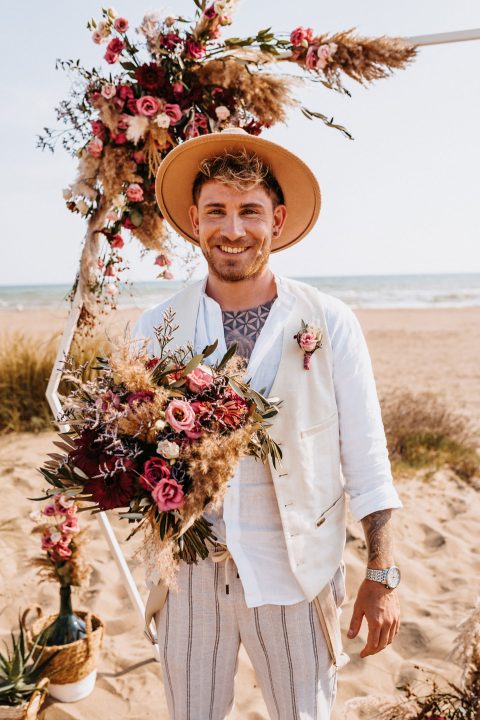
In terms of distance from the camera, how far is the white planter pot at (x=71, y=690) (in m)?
3.43

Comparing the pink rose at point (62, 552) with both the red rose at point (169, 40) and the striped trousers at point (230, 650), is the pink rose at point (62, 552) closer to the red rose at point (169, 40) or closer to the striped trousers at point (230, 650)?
the striped trousers at point (230, 650)

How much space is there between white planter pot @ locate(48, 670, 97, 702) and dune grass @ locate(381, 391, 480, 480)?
4278mm

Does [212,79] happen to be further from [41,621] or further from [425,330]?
[425,330]

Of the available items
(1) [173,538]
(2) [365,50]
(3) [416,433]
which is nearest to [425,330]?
(3) [416,433]

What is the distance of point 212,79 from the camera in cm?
308

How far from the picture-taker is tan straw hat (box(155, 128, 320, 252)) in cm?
244

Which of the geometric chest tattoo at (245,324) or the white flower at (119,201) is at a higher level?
the white flower at (119,201)

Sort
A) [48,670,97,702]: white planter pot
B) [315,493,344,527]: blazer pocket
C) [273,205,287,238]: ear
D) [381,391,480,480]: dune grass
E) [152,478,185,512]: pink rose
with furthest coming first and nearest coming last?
[381,391,480,480]: dune grass
[48,670,97,702]: white planter pot
[273,205,287,238]: ear
[315,493,344,527]: blazer pocket
[152,478,185,512]: pink rose

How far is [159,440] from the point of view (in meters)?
1.73

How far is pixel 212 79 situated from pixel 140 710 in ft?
11.7

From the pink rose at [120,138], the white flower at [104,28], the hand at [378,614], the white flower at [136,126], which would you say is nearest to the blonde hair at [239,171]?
the white flower at [136,126]

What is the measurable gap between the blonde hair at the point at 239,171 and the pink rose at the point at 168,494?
129 cm

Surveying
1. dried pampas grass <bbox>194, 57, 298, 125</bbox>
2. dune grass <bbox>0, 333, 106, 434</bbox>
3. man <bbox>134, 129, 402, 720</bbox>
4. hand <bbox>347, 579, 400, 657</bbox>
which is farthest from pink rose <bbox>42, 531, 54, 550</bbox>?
dune grass <bbox>0, 333, 106, 434</bbox>

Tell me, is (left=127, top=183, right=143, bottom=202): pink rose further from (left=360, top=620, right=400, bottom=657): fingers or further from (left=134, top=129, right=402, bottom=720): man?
(left=360, top=620, right=400, bottom=657): fingers
